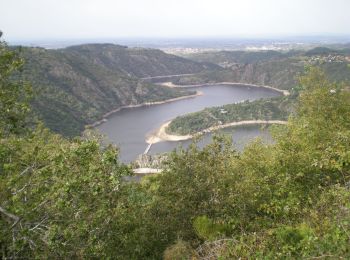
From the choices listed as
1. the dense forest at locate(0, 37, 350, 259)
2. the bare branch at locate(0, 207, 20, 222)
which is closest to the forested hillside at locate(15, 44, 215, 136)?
the dense forest at locate(0, 37, 350, 259)

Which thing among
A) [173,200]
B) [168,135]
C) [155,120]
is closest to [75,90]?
[155,120]

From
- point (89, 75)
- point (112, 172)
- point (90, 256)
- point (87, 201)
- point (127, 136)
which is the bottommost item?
point (127, 136)

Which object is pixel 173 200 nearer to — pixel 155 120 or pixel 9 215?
pixel 9 215

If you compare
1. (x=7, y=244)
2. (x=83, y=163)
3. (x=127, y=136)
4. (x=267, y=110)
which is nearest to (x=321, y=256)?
(x=83, y=163)

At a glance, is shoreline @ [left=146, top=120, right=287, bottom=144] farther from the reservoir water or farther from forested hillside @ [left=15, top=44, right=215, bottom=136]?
forested hillside @ [left=15, top=44, right=215, bottom=136]

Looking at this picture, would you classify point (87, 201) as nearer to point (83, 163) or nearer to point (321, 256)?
point (83, 163)

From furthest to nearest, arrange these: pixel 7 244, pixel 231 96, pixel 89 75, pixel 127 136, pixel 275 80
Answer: pixel 275 80 → pixel 231 96 → pixel 89 75 → pixel 127 136 → pixel 7 244

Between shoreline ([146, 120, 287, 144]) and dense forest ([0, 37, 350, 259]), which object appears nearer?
dense forest ([0, 37, 350, 259])

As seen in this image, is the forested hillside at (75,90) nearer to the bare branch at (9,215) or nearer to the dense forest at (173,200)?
the dense forest at (173,200)
